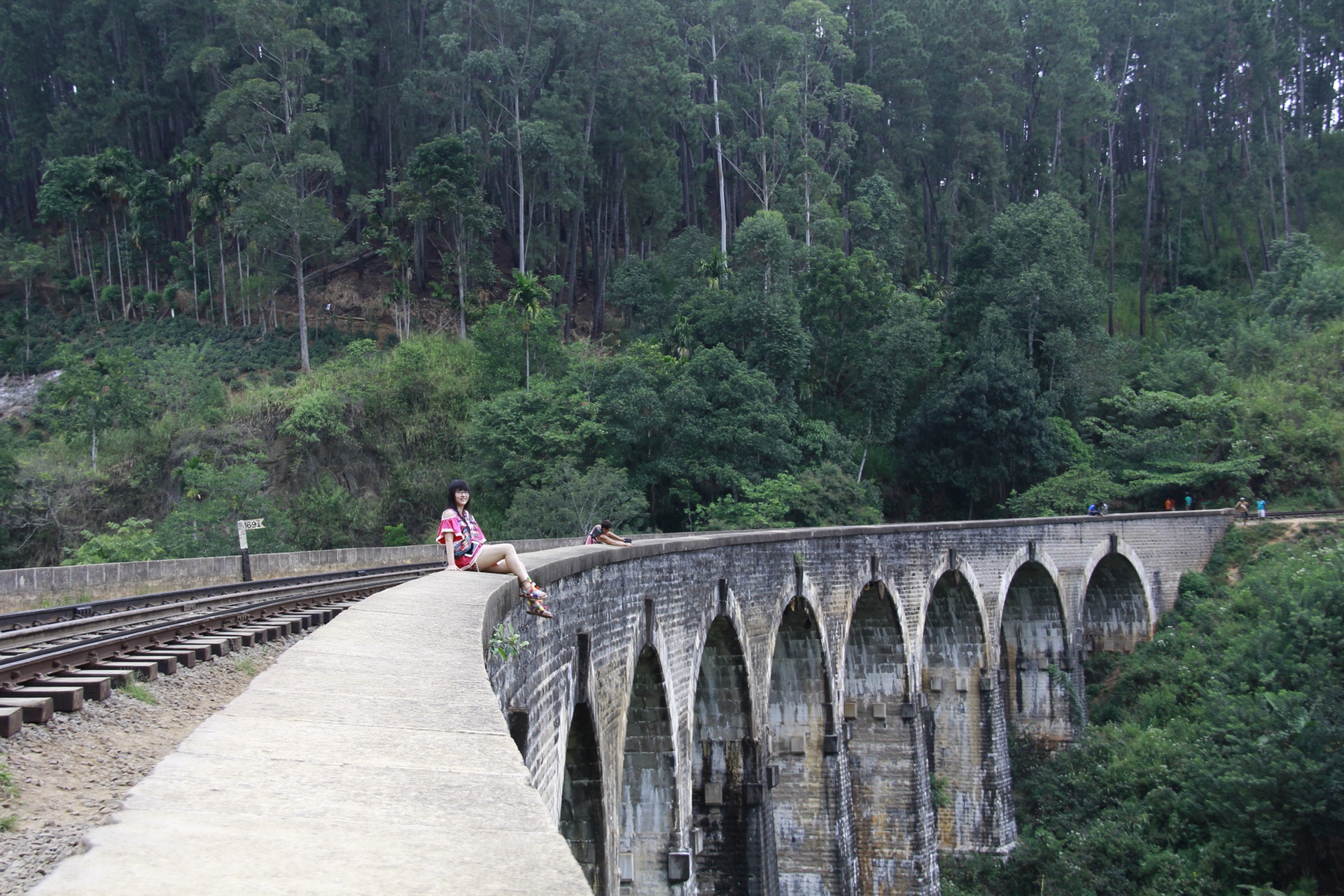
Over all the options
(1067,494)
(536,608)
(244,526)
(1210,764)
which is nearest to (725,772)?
(244,526)

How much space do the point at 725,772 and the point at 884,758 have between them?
309 inches

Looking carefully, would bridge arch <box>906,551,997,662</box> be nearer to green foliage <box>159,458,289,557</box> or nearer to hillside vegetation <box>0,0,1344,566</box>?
hillside vegetation <box>0,0,1344,566</box>

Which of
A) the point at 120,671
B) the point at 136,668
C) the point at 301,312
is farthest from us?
the point at 301,312

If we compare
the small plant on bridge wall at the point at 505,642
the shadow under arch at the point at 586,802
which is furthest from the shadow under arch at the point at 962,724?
the small plant on bridge wall at the point at 505,642

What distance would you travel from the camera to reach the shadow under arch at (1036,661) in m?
30.5

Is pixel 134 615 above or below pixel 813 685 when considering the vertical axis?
above

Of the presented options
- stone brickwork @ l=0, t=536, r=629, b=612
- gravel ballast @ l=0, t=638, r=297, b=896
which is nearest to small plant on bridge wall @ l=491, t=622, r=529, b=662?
gravel ballast @ l=0, t=638, r=297, b=896

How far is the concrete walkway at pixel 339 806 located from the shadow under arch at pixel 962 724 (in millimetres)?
24142

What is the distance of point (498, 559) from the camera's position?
8648 millimetres

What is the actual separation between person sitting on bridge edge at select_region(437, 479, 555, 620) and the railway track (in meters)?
1.63

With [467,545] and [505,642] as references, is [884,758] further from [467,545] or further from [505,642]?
[505,642]

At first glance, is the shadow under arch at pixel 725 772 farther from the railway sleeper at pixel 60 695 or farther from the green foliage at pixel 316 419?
the green foliage at pixel 316 419

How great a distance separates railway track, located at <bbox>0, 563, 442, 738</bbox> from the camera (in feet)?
19.6

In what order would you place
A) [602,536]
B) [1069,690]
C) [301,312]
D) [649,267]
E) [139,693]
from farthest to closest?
[649,267] < [301,312] < [1069,690] < [602,536] < [139,693]
